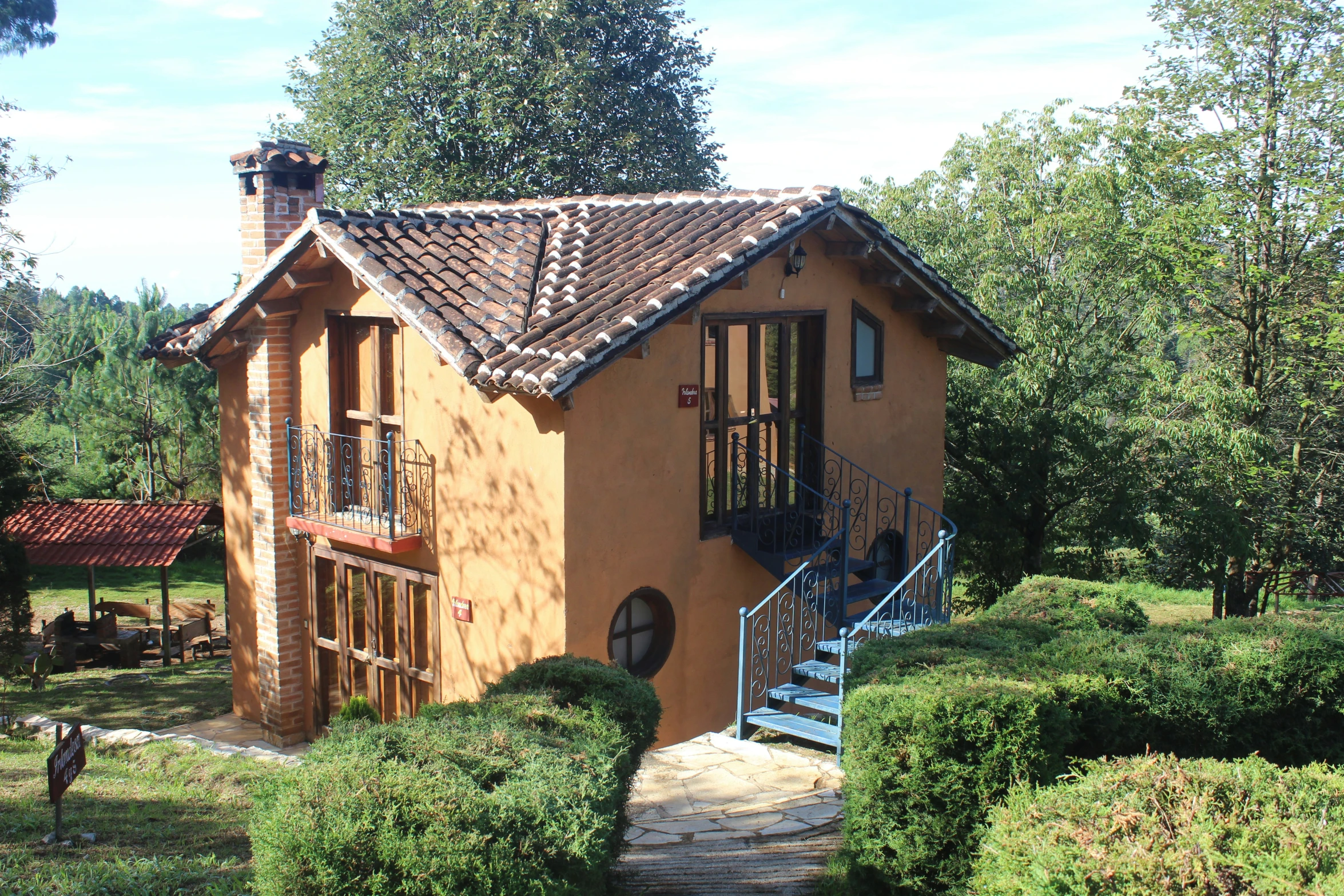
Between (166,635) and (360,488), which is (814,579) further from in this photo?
(166,635)

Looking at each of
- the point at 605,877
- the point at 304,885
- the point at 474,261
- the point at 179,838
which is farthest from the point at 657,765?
the point at 474,261

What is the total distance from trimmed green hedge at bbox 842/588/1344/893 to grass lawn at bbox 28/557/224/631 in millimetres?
19044

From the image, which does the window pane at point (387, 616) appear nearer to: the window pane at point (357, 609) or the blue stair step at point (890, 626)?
the window pane at point (357, 609)

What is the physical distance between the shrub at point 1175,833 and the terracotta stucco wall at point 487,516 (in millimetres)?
4837

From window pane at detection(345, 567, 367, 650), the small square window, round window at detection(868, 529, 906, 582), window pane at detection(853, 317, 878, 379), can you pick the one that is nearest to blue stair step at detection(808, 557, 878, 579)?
round window at detection(868, 529, 906, 582)

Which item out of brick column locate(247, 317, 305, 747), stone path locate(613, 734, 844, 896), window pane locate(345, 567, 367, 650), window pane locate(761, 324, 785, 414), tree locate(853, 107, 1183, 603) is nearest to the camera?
stone path locate(613, 734, 844, 896)

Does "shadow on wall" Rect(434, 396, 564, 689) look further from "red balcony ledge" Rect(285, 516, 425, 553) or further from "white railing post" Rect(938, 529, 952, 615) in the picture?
"white railing post" Rect(938, 529, 952, 615)

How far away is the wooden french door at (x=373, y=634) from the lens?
32.7ft

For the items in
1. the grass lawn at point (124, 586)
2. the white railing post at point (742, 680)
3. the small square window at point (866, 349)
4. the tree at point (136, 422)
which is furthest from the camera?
the tree at point (136, 422)

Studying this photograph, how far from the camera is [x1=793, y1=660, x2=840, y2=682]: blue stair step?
8.83 meters

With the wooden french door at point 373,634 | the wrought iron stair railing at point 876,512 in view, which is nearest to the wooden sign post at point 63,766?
the wooden french door at point 373,634

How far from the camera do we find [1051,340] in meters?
14.3

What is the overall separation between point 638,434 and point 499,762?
183 inches

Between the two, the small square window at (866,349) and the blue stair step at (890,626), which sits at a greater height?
the small square window at (866,349)
